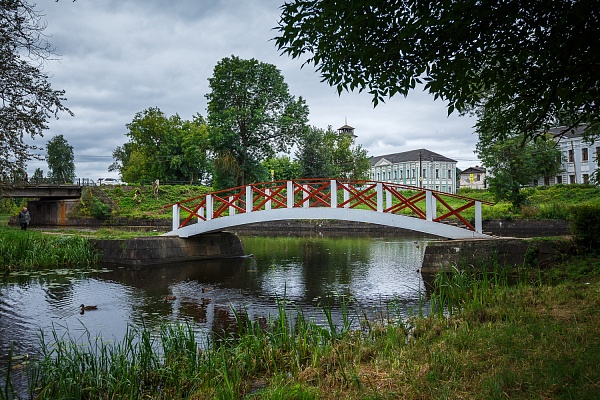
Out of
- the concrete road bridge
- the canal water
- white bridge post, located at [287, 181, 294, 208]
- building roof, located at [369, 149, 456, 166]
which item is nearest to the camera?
the canal water

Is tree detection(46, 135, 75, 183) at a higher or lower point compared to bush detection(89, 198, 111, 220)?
higher

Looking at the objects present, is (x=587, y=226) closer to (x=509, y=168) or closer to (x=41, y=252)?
(x=41, y=252)

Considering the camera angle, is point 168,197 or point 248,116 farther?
point 168,197

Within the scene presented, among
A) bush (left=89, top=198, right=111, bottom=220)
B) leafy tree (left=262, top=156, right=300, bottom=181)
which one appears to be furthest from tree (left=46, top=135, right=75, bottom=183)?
bush (left=89, top=198, right=111, bottom=220)

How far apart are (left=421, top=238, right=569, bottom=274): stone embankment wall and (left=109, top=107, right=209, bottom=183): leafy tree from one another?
118ft

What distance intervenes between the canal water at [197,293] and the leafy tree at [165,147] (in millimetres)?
32335

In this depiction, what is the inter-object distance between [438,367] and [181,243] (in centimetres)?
1486

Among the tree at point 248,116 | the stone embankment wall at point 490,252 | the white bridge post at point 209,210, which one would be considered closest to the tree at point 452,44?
the stone embankment wall at point 490,252

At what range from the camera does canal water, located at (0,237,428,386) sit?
8164mm

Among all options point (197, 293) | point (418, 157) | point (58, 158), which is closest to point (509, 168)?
point (197, 293)

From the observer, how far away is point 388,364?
4633 millimetres

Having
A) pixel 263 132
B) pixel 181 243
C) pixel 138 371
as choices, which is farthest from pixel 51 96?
pixel 263 132

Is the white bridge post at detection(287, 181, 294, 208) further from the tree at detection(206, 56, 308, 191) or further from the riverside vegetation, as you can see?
the tree at detection(206, 56, 308, 191)

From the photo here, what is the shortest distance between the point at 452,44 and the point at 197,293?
825cm
